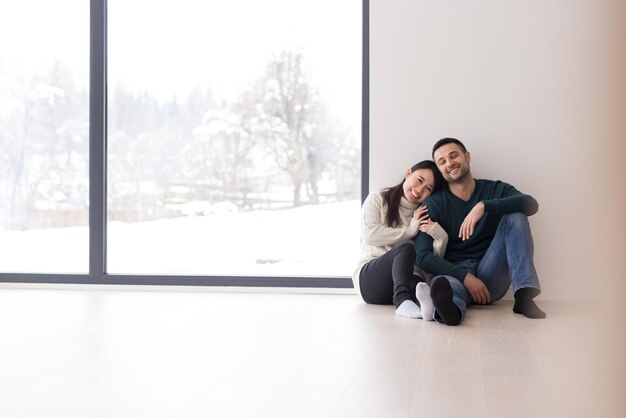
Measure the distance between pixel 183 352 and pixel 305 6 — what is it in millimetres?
2341

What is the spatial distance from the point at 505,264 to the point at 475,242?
0.25 meters

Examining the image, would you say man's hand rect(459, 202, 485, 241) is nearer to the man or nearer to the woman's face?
the man

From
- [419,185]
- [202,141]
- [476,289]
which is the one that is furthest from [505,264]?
[202,141]

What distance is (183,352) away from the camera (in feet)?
8.11

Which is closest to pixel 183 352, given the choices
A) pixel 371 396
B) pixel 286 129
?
pixel 371 396

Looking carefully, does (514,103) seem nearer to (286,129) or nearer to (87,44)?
(286,129)

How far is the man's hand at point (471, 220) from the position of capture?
343 cm

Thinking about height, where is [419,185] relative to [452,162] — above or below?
below

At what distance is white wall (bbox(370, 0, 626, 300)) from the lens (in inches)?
151

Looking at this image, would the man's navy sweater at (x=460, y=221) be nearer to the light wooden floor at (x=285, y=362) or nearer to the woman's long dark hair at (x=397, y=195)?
the woman's long dark hair at (x=397, y=195)

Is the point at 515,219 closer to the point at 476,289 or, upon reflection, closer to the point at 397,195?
the point at 476,289

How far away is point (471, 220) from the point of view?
11.3 feet

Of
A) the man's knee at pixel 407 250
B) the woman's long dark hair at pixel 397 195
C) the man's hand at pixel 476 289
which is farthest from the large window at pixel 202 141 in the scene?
the man's hand at pixel 476 289

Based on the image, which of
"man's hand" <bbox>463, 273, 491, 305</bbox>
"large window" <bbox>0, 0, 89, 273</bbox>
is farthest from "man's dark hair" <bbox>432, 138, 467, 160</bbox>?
"large window" <bbox>0, 0, 89, 273</bbox>
